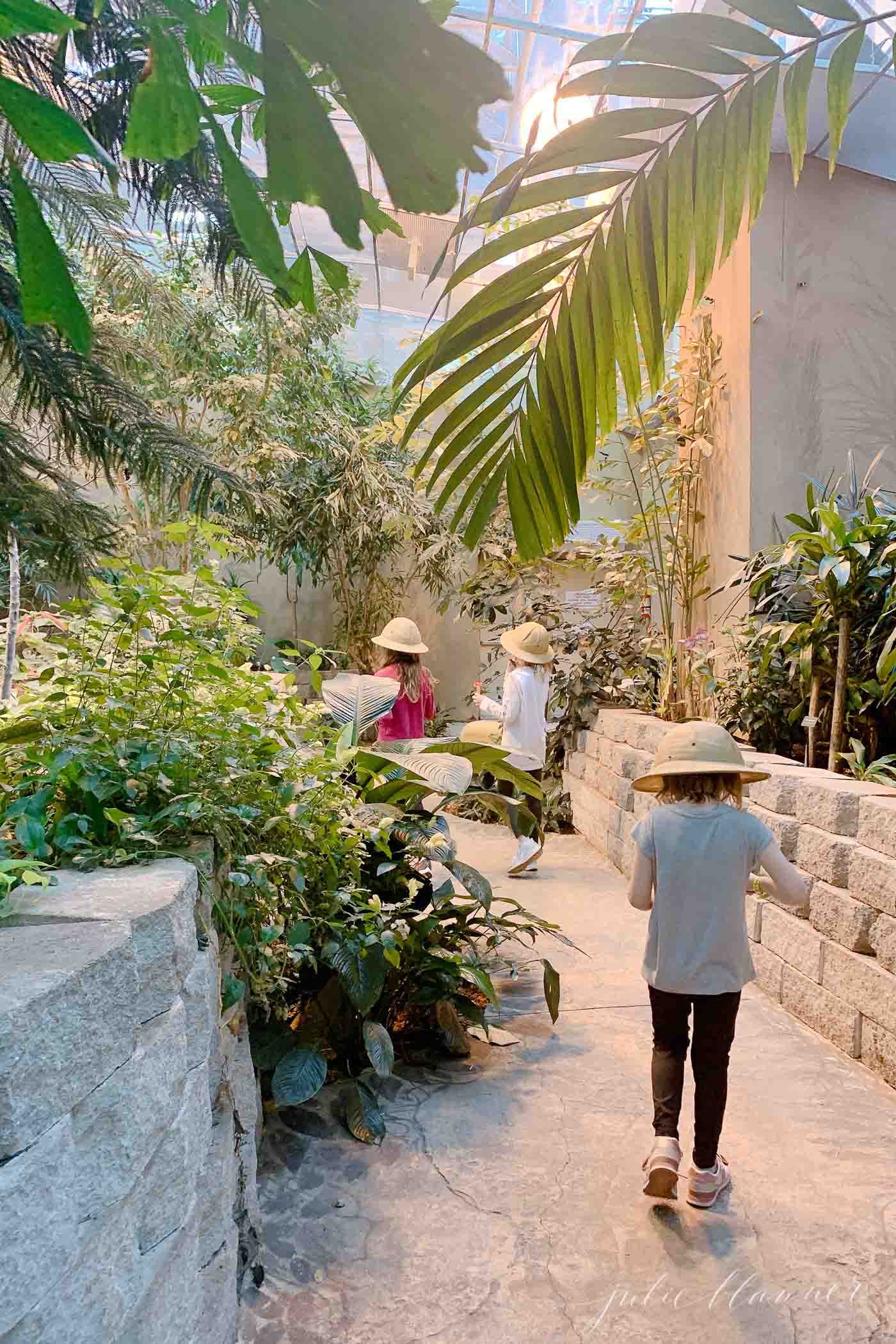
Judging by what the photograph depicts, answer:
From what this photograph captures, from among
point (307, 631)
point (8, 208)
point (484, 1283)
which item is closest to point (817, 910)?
point (484, 1283)

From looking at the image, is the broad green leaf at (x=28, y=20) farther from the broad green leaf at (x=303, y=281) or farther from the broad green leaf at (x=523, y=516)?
the broad green leaf at (x=523, y=516)

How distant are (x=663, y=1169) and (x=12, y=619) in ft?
6.05

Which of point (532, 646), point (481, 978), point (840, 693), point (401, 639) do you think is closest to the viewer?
point (481, 978)

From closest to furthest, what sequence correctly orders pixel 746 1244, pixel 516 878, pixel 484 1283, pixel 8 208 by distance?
pixel 8 208
pixel 484 1283
pixel 746 1244
pixel 516 878

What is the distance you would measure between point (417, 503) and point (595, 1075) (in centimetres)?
595

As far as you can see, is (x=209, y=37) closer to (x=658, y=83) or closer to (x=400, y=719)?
(x=658, y=83)

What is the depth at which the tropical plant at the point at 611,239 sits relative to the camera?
0.71m

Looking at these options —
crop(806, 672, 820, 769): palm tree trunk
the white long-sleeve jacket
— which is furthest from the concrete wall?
the white long-sleeve jacket

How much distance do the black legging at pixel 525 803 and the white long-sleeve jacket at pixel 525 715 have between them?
112mm

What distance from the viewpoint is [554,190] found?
0.74m

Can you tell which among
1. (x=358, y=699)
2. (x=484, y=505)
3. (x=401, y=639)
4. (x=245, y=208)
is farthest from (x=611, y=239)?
(x=401, y=639)

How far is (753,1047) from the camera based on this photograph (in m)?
2.99

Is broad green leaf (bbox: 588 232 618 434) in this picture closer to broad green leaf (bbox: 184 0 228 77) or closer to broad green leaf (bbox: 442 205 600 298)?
broad green leaf (bbox: 442 205 600 298)

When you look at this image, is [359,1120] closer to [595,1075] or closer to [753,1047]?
[595,1075]
